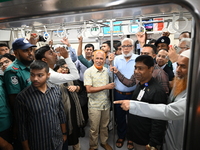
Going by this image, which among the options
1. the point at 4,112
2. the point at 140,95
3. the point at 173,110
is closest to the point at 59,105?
the point at 4,112

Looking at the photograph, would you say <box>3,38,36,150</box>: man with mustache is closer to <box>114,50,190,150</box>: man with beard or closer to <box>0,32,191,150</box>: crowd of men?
<box>0,32,191,150</box>: crowd of men

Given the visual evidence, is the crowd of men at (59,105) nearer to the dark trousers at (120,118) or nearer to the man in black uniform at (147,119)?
the man in black uniform at (147,119)

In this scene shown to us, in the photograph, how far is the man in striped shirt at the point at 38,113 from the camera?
3.89 ft

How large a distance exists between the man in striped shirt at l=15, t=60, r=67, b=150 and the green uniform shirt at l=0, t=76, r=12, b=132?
0.51 feet

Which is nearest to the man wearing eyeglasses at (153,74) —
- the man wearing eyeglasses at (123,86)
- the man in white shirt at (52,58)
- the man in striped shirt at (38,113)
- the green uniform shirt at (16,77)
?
the man wearing eyeglasses at (123,86)

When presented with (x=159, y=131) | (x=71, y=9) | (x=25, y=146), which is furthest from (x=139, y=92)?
(x=25, y=146)

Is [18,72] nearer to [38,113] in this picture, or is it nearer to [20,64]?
[20,64]

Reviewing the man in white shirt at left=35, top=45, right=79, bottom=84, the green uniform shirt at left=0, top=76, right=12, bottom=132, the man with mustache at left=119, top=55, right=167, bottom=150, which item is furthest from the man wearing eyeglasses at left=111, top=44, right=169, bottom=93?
the green uniform shirt at left=0, top=76, right=12, bottom=132

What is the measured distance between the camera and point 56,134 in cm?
134

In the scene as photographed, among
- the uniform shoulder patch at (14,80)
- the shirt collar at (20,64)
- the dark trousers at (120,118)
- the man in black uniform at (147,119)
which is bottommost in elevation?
the dark trousers at (120,118)

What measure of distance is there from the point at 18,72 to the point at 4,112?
0.38 m

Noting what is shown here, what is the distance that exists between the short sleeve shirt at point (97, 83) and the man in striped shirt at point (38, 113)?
2.55 ft

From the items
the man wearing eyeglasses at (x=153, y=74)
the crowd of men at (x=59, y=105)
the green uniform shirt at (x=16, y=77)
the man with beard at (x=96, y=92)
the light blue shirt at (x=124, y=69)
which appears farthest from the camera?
the light blue shirt at (x=124, y=69)

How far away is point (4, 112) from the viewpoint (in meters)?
1.24
